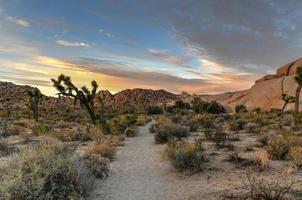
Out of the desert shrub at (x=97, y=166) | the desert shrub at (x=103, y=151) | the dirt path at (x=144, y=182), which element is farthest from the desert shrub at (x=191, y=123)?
the desert shrub at (x=97, y=166)

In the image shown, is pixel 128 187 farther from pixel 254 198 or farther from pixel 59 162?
pixel 254 198

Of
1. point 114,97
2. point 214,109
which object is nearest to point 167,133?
point 214,109

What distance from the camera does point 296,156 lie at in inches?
409

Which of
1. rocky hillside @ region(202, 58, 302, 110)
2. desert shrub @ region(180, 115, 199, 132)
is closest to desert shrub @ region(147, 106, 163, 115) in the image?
rocky hillside @ region(202, 58, 302, 110)

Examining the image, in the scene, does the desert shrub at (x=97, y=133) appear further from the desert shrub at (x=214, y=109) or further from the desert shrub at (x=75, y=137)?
the desert shrub at (x=214, y=109)

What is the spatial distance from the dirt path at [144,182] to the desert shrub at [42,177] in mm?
731

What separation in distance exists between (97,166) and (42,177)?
116 inches

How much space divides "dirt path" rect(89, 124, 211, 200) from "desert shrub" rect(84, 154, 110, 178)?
0.23 metres

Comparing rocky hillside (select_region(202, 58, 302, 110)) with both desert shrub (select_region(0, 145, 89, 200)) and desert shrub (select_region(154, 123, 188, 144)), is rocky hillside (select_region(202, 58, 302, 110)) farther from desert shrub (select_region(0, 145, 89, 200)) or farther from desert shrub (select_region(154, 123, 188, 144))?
desert shrub (select_region(0, 145, 89, 200))

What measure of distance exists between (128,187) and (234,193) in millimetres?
2575

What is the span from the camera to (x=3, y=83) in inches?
3708

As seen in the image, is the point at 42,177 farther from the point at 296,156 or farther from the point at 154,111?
the point at 154,111

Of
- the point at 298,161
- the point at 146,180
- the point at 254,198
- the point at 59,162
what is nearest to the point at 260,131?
the point at 298,161

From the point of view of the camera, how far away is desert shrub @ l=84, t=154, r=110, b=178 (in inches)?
396
